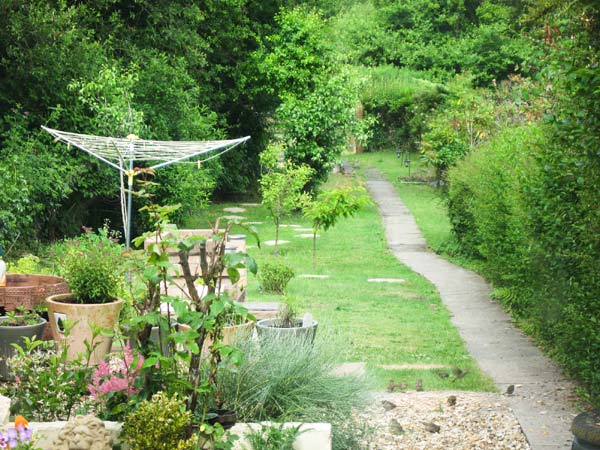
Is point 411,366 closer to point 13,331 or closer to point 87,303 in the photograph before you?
point 87,303

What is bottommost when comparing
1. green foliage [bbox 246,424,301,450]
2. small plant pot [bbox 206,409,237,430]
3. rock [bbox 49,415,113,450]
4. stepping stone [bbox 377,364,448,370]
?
stepping stone [bbox 377,364,448,370]

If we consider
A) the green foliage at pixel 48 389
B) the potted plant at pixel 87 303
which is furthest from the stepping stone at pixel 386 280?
the green foliage at pixel 48 389

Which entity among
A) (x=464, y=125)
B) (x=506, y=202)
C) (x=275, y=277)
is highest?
(x=464, y=125)

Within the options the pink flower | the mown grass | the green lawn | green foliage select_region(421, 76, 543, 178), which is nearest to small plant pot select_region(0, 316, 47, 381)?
the pink flower

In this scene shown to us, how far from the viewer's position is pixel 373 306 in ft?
32.9

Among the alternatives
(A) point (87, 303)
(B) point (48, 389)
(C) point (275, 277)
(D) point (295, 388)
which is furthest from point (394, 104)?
(B) point (48, 389)

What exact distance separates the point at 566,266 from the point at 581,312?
0.50 m

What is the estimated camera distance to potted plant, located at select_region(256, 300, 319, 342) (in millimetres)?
5145

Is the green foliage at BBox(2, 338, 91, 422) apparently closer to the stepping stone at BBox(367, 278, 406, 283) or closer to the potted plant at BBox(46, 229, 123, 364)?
the potted plant at BBox(46, 229, 123, 364)

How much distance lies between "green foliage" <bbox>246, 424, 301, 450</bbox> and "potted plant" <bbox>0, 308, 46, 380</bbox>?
1.98 metres

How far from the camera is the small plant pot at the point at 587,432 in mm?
4430

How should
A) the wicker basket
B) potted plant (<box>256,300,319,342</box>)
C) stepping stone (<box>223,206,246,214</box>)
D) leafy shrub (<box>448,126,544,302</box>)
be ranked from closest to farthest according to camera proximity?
potted plant (<box>256,300,319,342</box>) → the wicker basket → leafy shrub (<box>448,126,544,302</box>) → stepping stone (<box>223,206,246,214</box>)

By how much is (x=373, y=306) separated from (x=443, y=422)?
4444 mm

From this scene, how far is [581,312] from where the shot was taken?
19.0 ft
